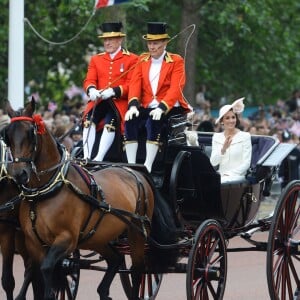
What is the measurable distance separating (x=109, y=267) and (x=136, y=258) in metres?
0.26

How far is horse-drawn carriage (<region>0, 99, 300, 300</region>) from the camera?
362 inches

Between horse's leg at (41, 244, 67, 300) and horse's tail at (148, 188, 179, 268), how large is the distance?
1.44 meters

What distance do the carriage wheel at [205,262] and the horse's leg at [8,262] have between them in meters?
1.45

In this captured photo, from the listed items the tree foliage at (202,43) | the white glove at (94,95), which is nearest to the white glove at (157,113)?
the white glove at (94,95)

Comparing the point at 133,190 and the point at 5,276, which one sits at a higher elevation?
the point at 133,190

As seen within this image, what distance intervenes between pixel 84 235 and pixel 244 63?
18904 millimetres

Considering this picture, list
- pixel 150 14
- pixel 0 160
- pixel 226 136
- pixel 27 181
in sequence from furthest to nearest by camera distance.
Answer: pixel 150 14
pixel 226 136
pixel 0 160
pixel 27 181

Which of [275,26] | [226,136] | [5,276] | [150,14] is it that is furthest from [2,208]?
[275,26]

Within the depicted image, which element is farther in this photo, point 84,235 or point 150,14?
point 150,14

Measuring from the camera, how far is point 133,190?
394 inches

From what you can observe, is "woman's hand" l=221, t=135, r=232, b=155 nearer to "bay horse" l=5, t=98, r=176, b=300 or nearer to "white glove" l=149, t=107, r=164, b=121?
"white glove" l=149, t=107, r=164, b=121

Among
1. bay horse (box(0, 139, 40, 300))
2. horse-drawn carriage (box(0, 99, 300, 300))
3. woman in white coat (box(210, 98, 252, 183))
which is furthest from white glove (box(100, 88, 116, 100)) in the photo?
woman in white coat (box(210, 98, 252, 183))

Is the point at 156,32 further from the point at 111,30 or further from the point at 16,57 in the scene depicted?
the point at 16,57

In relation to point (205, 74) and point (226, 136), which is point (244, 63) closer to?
point (205, 74)
